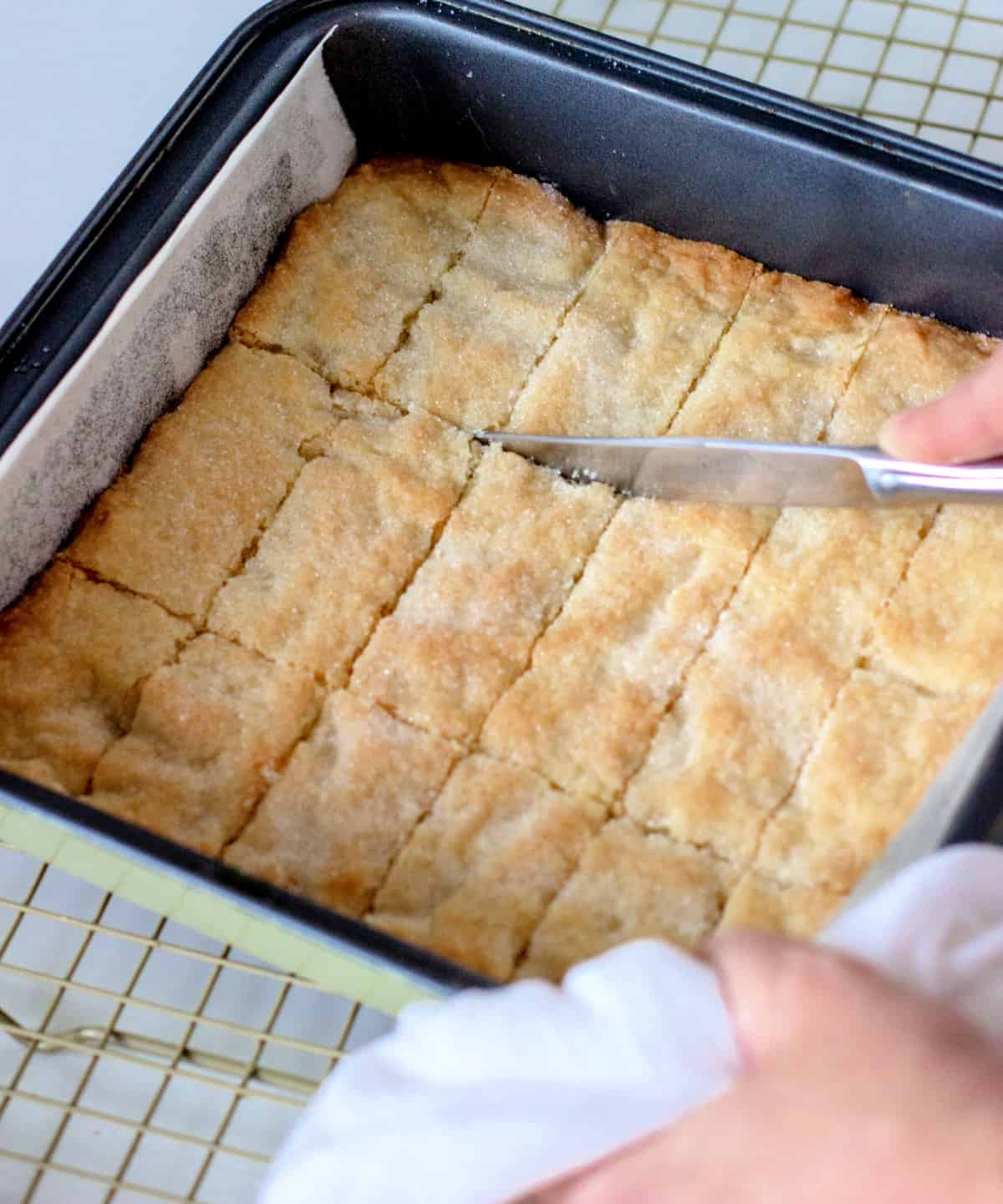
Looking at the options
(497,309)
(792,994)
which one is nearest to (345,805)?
(792,994)

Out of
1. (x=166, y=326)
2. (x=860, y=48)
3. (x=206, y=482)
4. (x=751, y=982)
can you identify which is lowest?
(x=751, y=982)

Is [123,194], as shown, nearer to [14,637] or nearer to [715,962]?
[14,637]

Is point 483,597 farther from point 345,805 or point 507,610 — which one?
point 345,805

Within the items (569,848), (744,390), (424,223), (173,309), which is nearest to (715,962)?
(569,848)

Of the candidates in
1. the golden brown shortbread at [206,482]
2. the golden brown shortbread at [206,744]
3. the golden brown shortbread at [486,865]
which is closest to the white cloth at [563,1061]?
Answer: the golden brown shortbread at [486,865]

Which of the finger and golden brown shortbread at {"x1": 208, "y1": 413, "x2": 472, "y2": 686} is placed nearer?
the finger

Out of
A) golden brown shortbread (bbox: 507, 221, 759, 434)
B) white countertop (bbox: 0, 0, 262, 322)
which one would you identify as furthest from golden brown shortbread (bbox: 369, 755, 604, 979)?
white countertop (bbox: 0, 0, 262, 322)

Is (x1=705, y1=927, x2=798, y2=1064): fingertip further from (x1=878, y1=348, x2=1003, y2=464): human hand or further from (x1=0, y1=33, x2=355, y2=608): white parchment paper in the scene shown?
(x1=0, y1=33, x2=355, y2=608): white parchment paper
